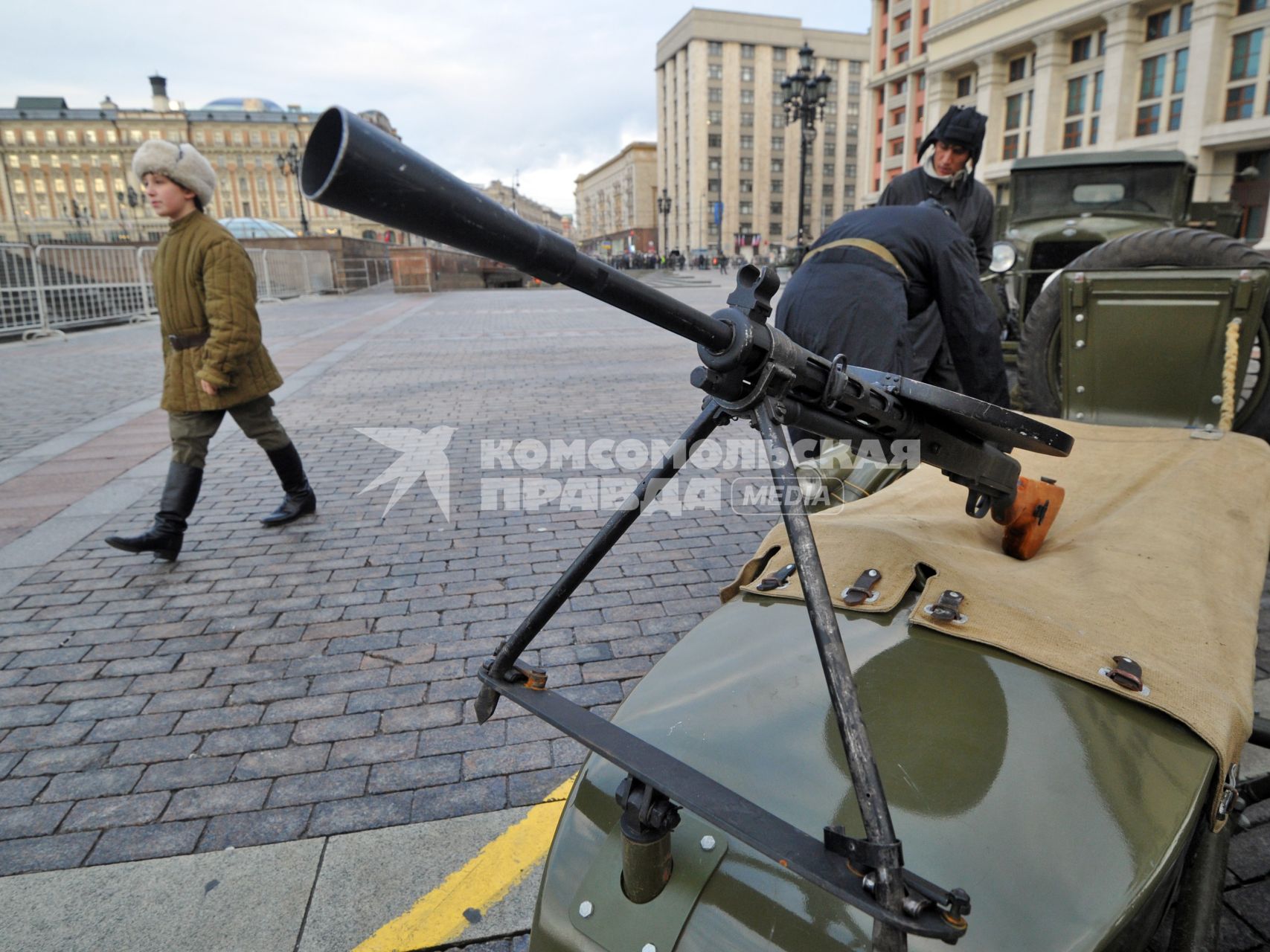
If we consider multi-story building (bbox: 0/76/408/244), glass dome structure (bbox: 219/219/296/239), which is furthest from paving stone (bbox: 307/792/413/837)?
multi-story building (bbox: 0/76/408/244)

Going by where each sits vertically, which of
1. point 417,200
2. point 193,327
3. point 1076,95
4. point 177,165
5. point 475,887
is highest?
point 1076,95

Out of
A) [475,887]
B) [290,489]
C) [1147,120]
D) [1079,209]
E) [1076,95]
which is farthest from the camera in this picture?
[1076,95]

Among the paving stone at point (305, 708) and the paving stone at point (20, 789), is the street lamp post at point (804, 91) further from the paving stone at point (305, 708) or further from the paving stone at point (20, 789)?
the paving stone at point (20, 789)

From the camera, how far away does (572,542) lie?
14.8 ft

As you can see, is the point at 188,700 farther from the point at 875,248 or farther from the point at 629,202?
the point at 629,202

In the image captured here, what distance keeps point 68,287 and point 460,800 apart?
18.2 m

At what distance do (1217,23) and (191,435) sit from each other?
42.5 m

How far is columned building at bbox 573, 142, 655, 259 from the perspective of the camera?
389 feet

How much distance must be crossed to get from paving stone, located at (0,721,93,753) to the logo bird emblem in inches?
94.0

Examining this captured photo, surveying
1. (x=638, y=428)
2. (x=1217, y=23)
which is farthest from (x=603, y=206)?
(x=638, y=428)

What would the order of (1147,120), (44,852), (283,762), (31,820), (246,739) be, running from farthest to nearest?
1. (1147,120)
2. (246,739)
3. (283,762)
4. (31,820)
5. (44,852)

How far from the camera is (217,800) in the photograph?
7.79 ft

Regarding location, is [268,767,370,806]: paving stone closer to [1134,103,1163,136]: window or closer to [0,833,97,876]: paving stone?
[0,833,97,876]: paving stone

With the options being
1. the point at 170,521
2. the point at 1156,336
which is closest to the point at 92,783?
the point at 170,521
